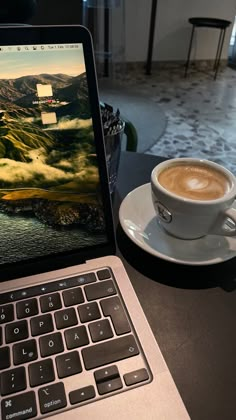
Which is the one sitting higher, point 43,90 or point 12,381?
point 43,90

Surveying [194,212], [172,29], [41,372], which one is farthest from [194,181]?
[172,29]

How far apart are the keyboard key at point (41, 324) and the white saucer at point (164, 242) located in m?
0.14

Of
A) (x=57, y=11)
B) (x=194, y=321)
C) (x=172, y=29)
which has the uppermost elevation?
(x=194, y=321)

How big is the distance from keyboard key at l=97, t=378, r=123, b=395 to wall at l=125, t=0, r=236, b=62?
3006 mm

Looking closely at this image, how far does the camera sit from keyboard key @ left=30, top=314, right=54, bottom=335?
30 cm

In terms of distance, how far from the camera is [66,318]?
0.31 metres

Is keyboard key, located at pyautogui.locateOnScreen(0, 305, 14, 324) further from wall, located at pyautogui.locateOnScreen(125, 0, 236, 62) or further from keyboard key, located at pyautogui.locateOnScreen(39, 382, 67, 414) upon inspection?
wall, located at pyautogui.locateOnScreen(125, 0, 236, 62)

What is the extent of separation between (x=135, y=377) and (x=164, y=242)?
0.56 feet

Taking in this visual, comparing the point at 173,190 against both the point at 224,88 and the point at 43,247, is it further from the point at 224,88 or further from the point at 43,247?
the point at 224,88

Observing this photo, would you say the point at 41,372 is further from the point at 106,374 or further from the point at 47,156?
the point at 47,156

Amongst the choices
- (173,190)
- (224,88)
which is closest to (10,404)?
(173,190)

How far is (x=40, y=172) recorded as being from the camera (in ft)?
1.16

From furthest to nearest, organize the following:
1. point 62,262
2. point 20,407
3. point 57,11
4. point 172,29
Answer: point 172,29 < point 57,11 < point 62,262 < point 20,407

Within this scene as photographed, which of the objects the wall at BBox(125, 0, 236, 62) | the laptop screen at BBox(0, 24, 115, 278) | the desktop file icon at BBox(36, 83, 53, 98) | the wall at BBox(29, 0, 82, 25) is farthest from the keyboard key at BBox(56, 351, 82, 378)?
the wall at BBox(125, 0, 236, 62)
